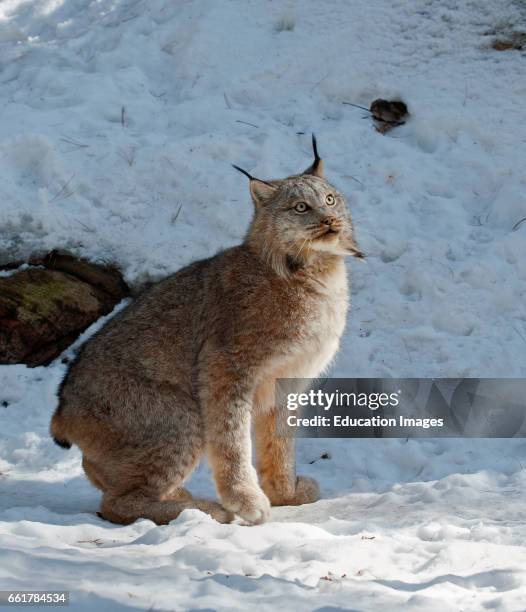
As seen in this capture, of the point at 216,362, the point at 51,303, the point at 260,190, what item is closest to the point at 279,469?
the point at 216,362

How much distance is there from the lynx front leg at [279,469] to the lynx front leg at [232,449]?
0.53 m

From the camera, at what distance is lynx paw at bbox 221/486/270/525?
481 cm

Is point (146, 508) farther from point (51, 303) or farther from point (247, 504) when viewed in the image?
point (51, 303)

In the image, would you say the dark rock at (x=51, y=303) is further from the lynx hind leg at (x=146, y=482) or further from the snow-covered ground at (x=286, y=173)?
the lynx hind leg at (x=146, y=482)

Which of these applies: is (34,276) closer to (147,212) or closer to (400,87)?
(147,212)

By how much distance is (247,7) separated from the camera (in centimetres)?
Answer: 937

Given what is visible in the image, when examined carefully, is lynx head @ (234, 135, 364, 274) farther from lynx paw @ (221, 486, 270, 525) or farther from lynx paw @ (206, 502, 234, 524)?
lynx paw @ (206, 502, 234, 524)

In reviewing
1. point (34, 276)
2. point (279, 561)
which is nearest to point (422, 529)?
point (279, 561)

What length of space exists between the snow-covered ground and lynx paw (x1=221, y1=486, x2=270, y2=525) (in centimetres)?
26

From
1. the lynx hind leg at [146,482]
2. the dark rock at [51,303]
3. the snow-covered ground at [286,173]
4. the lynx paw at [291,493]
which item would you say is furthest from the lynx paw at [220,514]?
the dark rock at [51,303]

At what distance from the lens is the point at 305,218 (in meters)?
5.12

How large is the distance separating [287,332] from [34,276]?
2689 mm

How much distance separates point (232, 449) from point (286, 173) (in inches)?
135

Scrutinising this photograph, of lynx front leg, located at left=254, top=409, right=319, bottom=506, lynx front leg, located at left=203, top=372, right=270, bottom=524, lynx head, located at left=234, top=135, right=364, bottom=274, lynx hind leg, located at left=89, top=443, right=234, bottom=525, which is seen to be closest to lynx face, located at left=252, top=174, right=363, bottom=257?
lynx head, located at left=234, top=135, right=364, bottom=274
